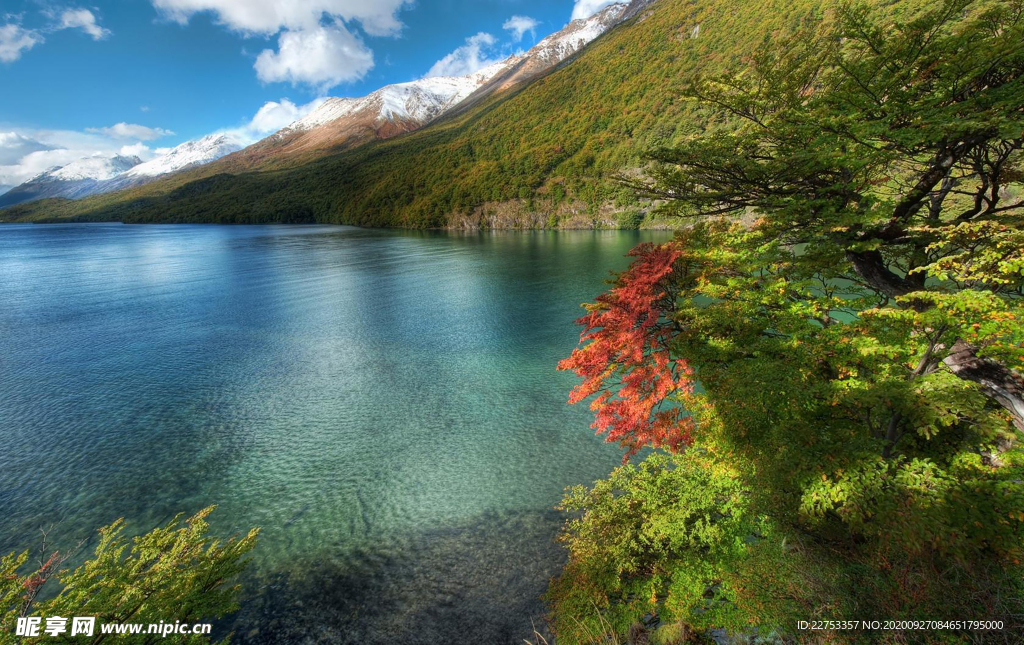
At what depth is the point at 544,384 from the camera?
64.8ft

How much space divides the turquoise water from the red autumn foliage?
2.16 m

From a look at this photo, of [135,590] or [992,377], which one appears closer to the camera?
[135,590]

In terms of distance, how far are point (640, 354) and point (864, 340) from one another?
16.6ft

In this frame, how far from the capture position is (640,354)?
11.7 metres

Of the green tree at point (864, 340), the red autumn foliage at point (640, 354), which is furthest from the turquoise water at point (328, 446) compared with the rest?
the green tree at point (864, 340)

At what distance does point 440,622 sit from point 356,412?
10792 mm

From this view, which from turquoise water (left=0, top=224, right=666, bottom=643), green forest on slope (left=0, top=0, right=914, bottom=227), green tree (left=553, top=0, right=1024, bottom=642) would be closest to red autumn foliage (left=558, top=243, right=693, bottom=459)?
green tree (left=553, top=0, right=1024, bottom=642)

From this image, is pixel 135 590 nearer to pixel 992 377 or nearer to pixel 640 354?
pixel 640 354

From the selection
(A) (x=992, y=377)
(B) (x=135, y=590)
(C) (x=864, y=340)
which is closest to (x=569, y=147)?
(C) (x=864, y=340)

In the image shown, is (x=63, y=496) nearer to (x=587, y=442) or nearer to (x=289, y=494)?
(x=289, y=494)

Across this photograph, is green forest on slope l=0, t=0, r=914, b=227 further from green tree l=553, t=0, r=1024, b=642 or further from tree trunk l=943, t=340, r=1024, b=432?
tree trunk l=943, t=340, r=1024, b=432

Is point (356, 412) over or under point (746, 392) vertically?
under

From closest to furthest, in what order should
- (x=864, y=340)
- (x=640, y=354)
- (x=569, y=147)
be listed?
(x=864, y=340) → (x=640, y=354) → (x=569, y=147)

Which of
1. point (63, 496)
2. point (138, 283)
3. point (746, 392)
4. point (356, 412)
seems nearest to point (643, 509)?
point (746, 392)
